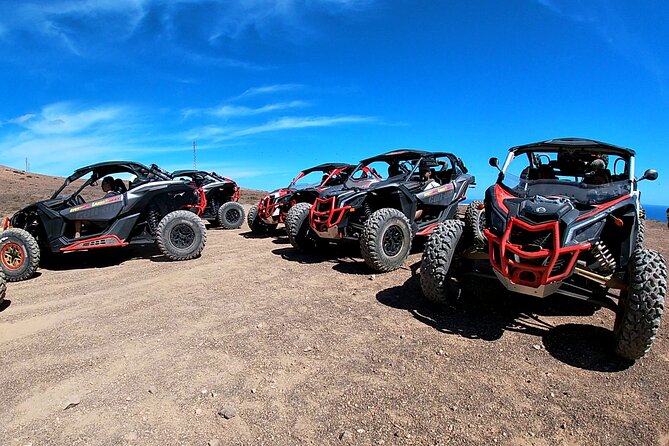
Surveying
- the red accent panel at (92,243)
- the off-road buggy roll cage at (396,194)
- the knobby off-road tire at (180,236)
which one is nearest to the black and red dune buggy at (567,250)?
the off-road buggy roll cage at (396,194)

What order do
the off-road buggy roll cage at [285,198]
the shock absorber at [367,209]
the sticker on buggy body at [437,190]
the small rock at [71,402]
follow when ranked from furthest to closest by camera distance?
the off-road buggy roll cage at [285,198] < the sticker on buggy body at [437,190] < the shock absorber at [367,209] < the small rock at [71,402]

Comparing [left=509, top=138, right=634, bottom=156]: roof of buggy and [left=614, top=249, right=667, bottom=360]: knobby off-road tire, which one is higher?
[left=509, top=138, right=634, bottom=156]: roof of buggy

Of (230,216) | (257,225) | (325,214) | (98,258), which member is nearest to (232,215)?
(230,216)

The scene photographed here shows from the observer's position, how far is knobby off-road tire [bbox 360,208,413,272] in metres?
5.85

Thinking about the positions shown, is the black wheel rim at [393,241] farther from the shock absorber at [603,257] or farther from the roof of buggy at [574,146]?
the shock absorber at [603,257]

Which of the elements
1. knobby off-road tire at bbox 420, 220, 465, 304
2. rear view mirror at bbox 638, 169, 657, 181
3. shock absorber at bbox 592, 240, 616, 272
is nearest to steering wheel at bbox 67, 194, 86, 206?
knobby off-road tire at bbox 420, 220, 465, 304

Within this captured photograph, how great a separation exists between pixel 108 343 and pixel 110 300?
1.43 metres

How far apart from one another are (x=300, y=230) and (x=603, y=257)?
5041mm

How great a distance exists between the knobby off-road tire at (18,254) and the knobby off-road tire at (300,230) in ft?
12.8

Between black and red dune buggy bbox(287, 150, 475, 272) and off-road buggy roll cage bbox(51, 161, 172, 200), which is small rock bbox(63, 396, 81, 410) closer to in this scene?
black and red dune buggy bbox(287, 150, 475, 272)

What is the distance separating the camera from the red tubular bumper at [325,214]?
666 cm

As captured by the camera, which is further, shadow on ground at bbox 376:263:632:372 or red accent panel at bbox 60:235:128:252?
red accent panel at bbox 60:235:128:252

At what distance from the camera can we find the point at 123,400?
2.80m

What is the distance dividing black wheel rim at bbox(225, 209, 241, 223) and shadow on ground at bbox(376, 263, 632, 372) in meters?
7.75
